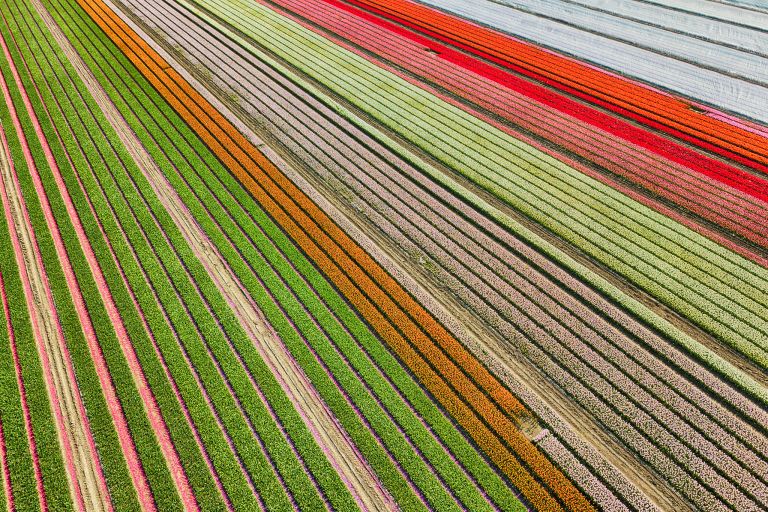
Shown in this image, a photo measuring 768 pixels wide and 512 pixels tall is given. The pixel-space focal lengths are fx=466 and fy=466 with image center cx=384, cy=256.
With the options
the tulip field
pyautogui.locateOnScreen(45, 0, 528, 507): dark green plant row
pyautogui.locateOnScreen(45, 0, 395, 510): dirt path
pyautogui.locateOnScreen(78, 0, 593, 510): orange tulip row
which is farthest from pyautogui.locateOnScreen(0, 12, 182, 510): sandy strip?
pyautogui.locateOnScreen(78, 0, 593, 510): orange tulip row

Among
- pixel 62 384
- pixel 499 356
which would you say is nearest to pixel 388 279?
pixel 499 356

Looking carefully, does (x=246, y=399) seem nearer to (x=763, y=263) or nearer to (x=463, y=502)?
(x=463, y=502)

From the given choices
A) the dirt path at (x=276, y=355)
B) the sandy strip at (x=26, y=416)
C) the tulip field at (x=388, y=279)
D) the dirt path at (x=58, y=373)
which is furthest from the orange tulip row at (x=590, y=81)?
the sandy strip at (x=26, y=416)

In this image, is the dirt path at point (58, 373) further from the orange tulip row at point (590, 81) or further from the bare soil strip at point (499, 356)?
the orange tulip row at point (590, 81)

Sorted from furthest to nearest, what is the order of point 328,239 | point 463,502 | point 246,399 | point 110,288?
point 328,239 → point 110,288 → point 246,399 → point 463,502

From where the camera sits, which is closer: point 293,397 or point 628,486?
point 628,486

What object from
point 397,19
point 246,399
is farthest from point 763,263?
point 397,19
